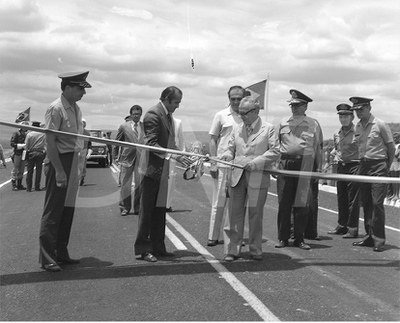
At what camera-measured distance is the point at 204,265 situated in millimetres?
6605

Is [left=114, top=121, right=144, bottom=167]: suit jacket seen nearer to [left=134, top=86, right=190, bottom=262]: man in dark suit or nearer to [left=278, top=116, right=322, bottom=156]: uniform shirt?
[left=278, top=116, right=322, bottom=156]: uniform shirt

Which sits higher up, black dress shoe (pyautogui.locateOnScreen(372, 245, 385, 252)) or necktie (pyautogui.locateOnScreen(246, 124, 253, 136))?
necktie (pyautogui.locateOnScreen(246, 124, 253, 136))

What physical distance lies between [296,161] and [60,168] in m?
3.45

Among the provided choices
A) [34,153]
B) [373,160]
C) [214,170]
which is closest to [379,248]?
[373,160]

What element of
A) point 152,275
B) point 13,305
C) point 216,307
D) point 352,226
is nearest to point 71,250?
point 152,275

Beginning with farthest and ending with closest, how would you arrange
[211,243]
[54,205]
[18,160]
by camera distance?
[18,160]
[211,243]
[54,205]

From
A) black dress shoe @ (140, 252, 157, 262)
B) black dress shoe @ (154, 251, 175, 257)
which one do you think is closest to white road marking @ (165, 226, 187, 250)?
black dress shoe @ (154, 251, 175, 257)

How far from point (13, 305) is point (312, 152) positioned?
4.77 meters

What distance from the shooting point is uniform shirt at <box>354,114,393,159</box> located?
8047mm

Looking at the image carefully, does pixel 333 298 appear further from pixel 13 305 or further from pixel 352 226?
pixel 352 226

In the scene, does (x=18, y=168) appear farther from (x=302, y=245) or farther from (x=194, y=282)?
(x=194, y=282)

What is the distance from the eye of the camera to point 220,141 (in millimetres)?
8016

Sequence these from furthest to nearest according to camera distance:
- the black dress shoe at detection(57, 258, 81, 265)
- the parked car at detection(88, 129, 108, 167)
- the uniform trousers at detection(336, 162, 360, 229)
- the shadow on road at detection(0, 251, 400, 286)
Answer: the parked car at detection(88, 129, 108, 167), the uniform trousers at detection(336, 162, 360, 229), the black dress shoe at detection(57, 258, 81, 265), the shadow on road at detection(0, 251, 400, 286)

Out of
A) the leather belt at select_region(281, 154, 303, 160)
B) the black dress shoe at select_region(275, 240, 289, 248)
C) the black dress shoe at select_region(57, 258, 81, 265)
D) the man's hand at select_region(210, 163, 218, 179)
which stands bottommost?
the black dress shoe at select_region(57, 258, 81, 265)
